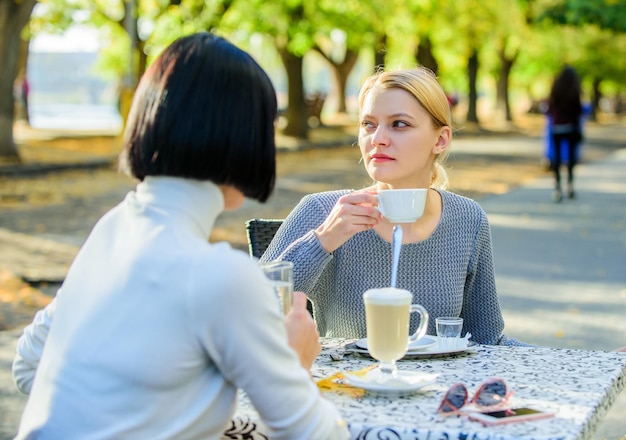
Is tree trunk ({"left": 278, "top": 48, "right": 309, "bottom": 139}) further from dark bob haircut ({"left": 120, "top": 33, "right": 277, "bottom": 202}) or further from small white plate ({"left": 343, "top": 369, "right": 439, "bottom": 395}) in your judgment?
dark bob haircut ({"left": 120, "top": 33, "right": 277, "bottom": 202})

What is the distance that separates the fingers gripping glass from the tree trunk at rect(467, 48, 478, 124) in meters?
44.7

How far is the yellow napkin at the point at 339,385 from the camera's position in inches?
101

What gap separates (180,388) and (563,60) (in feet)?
188

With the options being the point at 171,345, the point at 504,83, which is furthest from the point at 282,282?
the point at 504,83

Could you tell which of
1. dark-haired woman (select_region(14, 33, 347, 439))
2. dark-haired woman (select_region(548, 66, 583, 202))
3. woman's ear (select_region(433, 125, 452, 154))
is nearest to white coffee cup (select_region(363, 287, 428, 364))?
dark-haired woman (select_region(14, 33, 347, 439))

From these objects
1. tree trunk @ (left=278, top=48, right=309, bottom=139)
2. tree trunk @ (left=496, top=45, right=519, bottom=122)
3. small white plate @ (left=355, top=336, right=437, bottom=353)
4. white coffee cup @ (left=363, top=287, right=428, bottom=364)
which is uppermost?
white coffee cup @ (left=363, top=287, right=428, bottom=364)

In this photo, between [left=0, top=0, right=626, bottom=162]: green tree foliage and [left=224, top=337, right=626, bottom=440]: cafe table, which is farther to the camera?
[left=0, top=0, right=626, bottom=162]: green tree foliage

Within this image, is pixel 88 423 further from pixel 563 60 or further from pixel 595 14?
pixel 563 60

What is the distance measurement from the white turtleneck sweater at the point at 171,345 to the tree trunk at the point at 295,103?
30347mm

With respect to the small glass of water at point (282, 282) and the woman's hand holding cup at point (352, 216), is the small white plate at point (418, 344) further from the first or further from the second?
the small glass of water at point (282, 282)

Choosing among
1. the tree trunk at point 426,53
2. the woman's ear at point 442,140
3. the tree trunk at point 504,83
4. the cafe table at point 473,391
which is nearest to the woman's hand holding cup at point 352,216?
the cafe table at point 473,391

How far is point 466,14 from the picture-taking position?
41281mm

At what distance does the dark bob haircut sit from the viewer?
6.55 ft

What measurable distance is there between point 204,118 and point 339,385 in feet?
2.92
